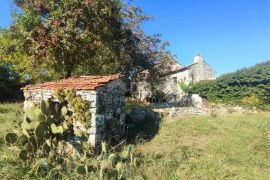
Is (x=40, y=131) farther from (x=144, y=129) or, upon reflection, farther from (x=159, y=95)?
(x=159, y=95)

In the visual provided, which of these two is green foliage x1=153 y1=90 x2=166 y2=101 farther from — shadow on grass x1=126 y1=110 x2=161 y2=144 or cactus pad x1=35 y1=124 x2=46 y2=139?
cactus pad x1=35 y1=124 x2=46 y2=139

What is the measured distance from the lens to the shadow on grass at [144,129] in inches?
479

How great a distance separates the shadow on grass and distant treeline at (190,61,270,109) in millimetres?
11569

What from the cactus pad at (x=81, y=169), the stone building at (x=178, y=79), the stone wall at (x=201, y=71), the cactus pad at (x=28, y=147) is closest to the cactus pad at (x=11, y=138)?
the cactus pad at (x=28, y=147)

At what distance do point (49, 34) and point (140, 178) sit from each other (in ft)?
32.5

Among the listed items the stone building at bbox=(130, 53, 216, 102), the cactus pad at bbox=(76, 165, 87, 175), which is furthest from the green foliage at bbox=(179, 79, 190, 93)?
the cactus pad at bbox=(76, 165, 87, 175)

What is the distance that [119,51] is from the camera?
61.6ft

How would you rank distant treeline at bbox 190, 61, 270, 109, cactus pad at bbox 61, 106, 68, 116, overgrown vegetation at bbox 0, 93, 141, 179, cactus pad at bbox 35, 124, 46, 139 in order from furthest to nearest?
distant treeline at bbox 190, 61, 270, 109 → cactus pad at bbox 61, 106, 68, 116 → cactus pad at bbox 35, 124, 46, 139 → overgrown vegetation at bbox 0, 93, 141, 179

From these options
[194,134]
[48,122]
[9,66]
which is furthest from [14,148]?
[9,66]

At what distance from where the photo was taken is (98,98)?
1059 cm

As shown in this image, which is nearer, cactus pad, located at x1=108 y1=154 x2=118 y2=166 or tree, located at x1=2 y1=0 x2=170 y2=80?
cactus pad, located at x1=108 y1=154 x2=118 y2=166

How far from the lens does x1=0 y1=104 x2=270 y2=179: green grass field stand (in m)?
8.21

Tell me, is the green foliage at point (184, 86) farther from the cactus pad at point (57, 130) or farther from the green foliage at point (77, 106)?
the cactus pad at point (57, 130)

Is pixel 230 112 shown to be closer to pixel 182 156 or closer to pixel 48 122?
pixel 182 156
